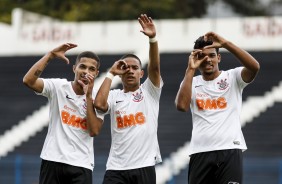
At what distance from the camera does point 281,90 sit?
70.2ft

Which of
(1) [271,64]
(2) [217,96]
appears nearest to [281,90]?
(1) [271,64]

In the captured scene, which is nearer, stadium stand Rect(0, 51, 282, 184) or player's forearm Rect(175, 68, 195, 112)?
player's forearm Rect(175, 68, 195, 112)

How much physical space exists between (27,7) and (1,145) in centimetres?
1325

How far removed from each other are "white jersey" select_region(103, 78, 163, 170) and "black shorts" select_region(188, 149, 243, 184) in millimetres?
415

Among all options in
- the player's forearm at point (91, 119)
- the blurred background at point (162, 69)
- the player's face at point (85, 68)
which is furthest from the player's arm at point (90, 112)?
the blurred background at point (162, 69)

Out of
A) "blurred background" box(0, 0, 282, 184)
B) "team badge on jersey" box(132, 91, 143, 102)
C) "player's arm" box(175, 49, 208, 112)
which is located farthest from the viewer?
"blurred background" box(0, 0, 282, 184)

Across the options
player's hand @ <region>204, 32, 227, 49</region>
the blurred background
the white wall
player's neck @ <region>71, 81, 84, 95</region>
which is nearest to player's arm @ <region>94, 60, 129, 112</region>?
player's neck @ <region>71, 81, 84, 95</region>

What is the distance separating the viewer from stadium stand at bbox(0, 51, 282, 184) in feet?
55.4

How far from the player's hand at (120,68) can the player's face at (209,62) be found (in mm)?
733

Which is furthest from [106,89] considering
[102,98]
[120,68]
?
[120,68]

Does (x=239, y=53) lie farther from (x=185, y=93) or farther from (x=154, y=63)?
(x=154, y=63)

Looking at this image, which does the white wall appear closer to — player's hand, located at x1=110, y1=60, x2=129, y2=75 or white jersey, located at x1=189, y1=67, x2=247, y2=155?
white jersey, located at x1=189, y1=67, x2=247, y2=155

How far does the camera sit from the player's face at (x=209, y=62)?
8.04 metres

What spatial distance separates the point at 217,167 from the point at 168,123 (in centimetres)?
1298
